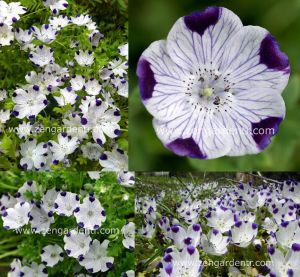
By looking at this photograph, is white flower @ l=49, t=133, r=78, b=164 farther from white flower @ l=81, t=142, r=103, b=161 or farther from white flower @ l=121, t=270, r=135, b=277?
white flower @ l=121, t=270, r=135, b=277

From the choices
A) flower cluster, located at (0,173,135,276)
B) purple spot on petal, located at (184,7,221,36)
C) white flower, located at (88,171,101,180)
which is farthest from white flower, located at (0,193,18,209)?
purple spot on petal, located at (184,7,221,36)

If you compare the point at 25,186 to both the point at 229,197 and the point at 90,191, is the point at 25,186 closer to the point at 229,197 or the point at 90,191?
the point at 90,191

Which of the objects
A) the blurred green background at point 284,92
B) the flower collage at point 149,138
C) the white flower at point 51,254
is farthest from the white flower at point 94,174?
the white flower at point 51,254

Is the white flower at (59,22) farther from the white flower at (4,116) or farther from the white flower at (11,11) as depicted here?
the white flower at (4,116)

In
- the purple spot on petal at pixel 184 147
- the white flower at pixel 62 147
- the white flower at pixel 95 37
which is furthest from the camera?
the white flower at pixel 95 37

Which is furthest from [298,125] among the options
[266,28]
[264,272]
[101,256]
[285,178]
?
[101,256]
